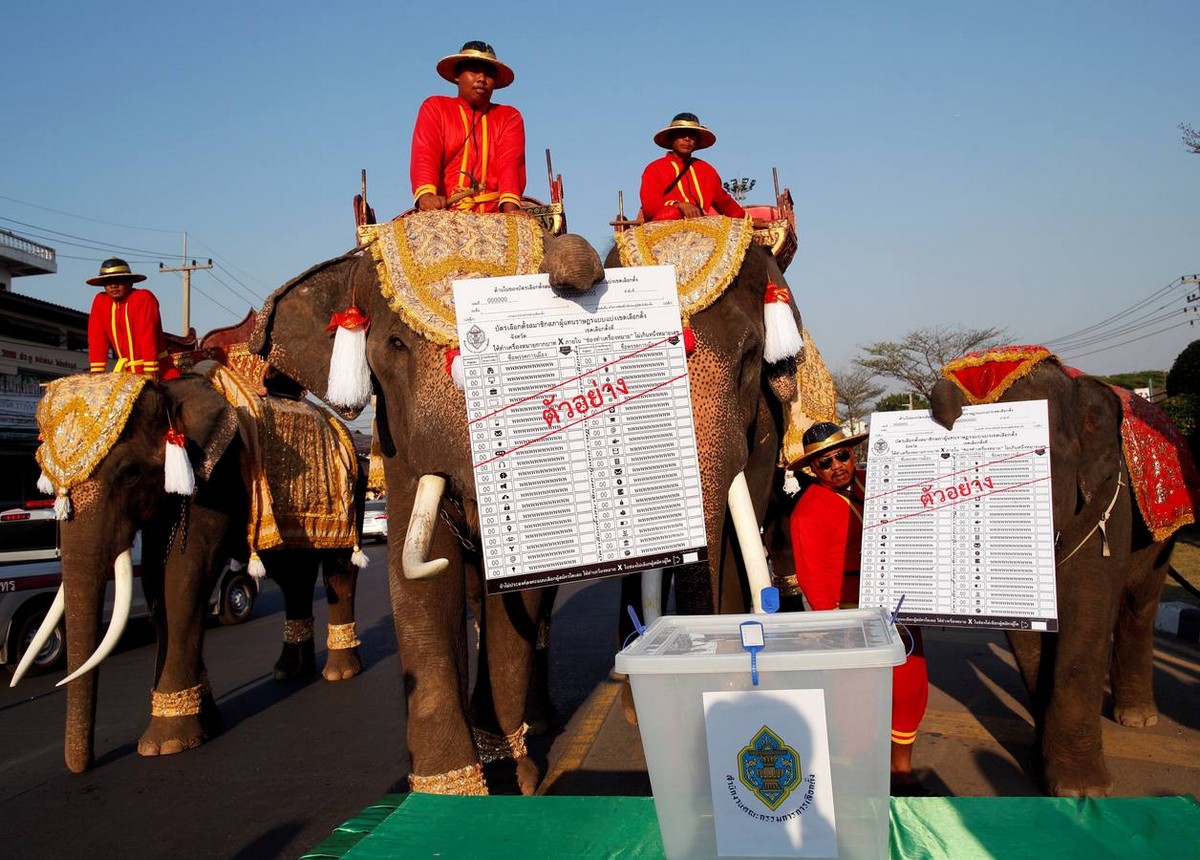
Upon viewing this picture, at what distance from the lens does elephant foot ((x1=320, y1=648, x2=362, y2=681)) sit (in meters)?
8.12

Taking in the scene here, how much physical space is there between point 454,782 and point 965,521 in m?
2.25

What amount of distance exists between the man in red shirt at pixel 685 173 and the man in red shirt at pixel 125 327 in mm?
3831

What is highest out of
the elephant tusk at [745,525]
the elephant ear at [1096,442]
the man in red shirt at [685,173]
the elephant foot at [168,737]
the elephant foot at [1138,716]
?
the man in red shirt at [685,173]

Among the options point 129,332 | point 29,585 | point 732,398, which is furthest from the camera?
point 29,585

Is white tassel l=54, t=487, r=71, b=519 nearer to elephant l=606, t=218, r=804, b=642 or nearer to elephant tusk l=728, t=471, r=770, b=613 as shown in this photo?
elephant l=606, t=218, r=804, b=642

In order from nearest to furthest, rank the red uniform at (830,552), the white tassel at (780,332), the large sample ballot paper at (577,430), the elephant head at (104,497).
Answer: the large sample ballot paper at (577,430) < the white tassel at (780,332) < the red uniform at (830,552) < the elephant head at (104,497)


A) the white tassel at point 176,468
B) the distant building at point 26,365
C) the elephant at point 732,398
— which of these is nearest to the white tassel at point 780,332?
the elephant at point 732,398

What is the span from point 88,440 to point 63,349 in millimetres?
27211

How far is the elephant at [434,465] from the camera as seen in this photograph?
318 cm

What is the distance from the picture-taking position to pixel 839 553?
4.54m

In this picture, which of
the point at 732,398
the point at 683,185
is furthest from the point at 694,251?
the point at 683,185

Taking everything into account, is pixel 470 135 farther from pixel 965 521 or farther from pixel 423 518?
pixel 965 521

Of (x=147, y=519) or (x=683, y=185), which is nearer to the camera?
(x=683, y=185)

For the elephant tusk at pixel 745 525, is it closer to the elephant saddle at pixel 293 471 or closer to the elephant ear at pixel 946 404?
the elephant ear at pixel 946 404
